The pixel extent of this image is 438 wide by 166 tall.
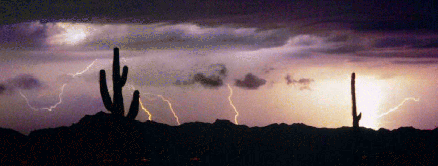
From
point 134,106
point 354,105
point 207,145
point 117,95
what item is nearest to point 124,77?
point 117,95

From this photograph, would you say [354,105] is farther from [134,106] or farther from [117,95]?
[117,95]

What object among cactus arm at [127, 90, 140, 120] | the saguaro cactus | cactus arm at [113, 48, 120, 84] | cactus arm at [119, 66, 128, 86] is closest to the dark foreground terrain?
the saguaro cactus

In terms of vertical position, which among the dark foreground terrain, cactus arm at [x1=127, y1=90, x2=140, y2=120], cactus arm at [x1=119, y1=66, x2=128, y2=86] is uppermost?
cactus arm at [x1=119, y1=66, x2=128, y2=86]

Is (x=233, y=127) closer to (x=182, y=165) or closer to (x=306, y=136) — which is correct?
(x=306, y=136)

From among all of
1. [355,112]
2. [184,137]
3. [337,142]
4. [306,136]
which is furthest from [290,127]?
[355,112]

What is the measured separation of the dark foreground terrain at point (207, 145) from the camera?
84.8ft

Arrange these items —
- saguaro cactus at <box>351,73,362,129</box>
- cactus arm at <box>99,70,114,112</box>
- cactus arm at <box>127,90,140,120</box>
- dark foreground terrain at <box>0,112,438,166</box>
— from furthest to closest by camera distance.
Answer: dark foreground terrain at <box>0,112,438,166</box>
saguaro cactus at <box>351,73,362,129</box>
cactus arm at <box>127,90,140,120</box>
cactus arm at <box>99,70,114,112</box>

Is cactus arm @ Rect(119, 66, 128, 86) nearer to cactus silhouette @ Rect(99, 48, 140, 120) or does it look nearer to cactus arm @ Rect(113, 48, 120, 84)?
cactus silhouette @ Rect(99, 48, 140, 120)

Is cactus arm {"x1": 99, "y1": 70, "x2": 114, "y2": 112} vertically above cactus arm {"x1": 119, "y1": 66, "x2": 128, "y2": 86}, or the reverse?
cactus arm {"x1": 119, "y1": 66, "x2": 128, "y2": 86}

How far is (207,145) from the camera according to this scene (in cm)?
3988

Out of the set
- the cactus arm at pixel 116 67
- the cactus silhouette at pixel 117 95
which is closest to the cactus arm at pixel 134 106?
the cactus silhouette at pixel 117 95

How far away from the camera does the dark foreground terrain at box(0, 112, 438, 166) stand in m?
25.9

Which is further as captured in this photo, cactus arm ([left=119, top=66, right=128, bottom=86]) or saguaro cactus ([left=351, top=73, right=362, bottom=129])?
saguaro cactus ([left=351, top=73, right=362, bottom=129])

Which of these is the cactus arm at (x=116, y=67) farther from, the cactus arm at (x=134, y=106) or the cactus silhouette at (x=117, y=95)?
the cactus arm at (x=134, y=106)
